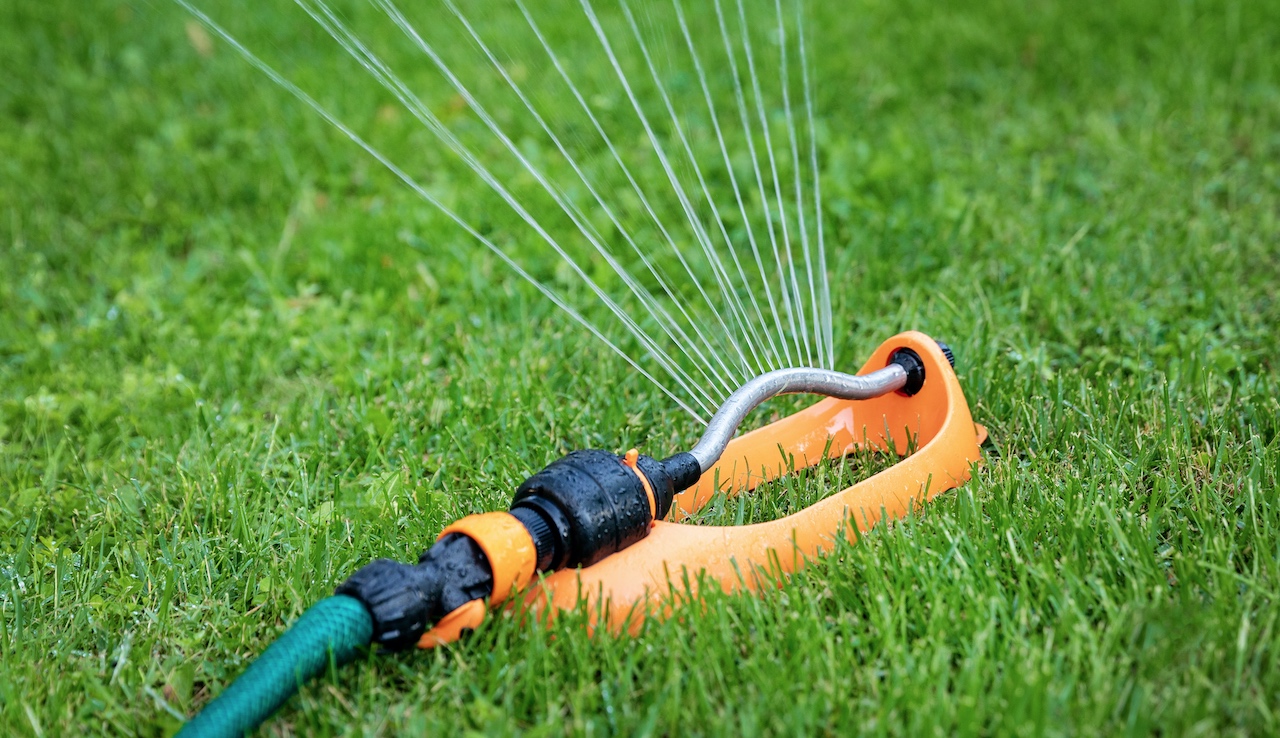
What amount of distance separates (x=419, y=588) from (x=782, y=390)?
695mm

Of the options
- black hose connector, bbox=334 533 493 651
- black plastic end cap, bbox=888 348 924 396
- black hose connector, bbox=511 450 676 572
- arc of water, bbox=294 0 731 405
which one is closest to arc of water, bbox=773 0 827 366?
black plastic end cap, bbox=888 348 924 396

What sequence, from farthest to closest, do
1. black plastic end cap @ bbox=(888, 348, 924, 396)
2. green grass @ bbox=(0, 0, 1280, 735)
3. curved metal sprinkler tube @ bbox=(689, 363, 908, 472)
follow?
→ black plastic end cap @ bbox=(888, 348, 924, 396) < curved metal sprinkler tube @ bbox=(689, 363, 908, 472) < green grass @ bbox=(0, 0, 1280, 735)

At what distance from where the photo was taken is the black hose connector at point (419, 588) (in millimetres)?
1310

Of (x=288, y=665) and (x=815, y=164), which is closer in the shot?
(x=288, y=665)

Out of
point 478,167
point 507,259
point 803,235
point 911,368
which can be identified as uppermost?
point 478,167

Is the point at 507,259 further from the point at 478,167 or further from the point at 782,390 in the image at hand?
the point at 782,390

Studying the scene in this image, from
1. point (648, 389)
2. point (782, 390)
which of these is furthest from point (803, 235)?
point (782, 390)

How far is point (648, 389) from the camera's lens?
2.19 meters

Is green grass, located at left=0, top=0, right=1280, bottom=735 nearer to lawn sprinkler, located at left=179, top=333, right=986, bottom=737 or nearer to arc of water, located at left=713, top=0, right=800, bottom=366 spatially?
lawn sprinkler, located at left=179, top=333, right=986, bottom=737

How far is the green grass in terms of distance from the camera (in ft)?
4.45

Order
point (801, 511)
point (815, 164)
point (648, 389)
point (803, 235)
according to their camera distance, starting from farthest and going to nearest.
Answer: point (815, 164), point (803, 235), point (648, 389), point (801, 511)

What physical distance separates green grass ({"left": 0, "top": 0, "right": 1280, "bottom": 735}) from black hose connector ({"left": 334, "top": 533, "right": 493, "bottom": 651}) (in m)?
0.10

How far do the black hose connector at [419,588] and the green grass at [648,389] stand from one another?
10cm

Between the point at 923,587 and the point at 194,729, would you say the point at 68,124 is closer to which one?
the point at 194,729
